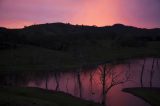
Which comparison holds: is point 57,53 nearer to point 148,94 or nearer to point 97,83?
point 97,83

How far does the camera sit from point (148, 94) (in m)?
68.0

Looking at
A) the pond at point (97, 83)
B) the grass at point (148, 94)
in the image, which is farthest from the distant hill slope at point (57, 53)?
the grass at point (148, 94)

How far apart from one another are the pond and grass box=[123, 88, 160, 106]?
4.36ft

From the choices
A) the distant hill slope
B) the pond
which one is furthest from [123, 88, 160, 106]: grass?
the distant hill slope

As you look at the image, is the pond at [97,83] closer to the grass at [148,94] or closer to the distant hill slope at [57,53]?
the grass at [148,94]

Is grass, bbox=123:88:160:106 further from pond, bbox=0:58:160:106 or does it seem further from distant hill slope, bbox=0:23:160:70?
distant hill slope, bbox=0:23:160:70

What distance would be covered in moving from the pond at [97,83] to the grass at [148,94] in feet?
4.36

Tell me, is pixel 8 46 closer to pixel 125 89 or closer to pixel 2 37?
pixel 2 37

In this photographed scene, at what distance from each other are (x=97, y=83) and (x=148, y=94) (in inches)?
865

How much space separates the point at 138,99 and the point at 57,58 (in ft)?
251

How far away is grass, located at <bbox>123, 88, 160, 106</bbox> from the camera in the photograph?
2406 inches

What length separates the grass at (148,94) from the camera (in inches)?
2406

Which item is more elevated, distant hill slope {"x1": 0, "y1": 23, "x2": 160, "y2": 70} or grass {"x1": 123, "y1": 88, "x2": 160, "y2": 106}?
distant hill slope {"x1": 0, "y1": 23, "x2": 160, "y2": 70}

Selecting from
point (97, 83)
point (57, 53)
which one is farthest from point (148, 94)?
point (57, 53)
